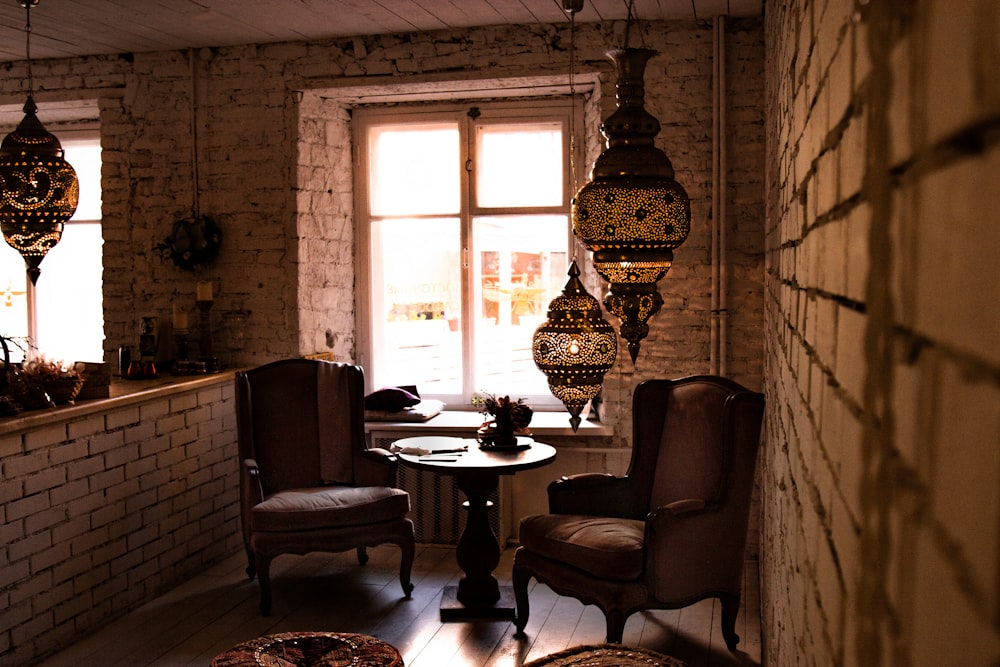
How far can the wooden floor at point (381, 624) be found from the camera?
4.17 m

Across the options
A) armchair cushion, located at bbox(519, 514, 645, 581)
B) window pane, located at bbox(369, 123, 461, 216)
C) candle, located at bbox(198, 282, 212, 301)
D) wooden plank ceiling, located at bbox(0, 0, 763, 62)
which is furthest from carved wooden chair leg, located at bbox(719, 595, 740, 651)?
candle, located at bbox(198, 282, 212, 301)

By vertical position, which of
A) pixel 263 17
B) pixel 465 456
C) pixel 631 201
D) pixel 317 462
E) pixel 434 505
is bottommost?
pixel 434 505

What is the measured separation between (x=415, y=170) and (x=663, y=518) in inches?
127

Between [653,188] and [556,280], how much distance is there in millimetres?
3698

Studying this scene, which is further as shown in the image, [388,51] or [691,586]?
[388,51]

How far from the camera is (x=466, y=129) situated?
20.2ft

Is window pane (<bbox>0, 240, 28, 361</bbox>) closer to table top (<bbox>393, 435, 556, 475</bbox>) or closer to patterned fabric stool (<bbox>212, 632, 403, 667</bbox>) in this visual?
table top (<bbox>393, 435, 556, 475</bbox>)

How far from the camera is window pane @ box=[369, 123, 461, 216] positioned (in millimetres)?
6234

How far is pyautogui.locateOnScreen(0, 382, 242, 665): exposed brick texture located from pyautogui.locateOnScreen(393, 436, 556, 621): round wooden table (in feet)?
4.18

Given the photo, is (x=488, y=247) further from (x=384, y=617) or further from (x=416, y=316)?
(x=384, y=617)

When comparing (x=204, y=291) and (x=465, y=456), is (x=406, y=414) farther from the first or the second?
(x=204, y=291)

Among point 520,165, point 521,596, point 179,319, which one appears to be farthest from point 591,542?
point 179,319

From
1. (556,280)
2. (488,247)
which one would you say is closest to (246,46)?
(488,247)

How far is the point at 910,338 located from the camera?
520 mm
